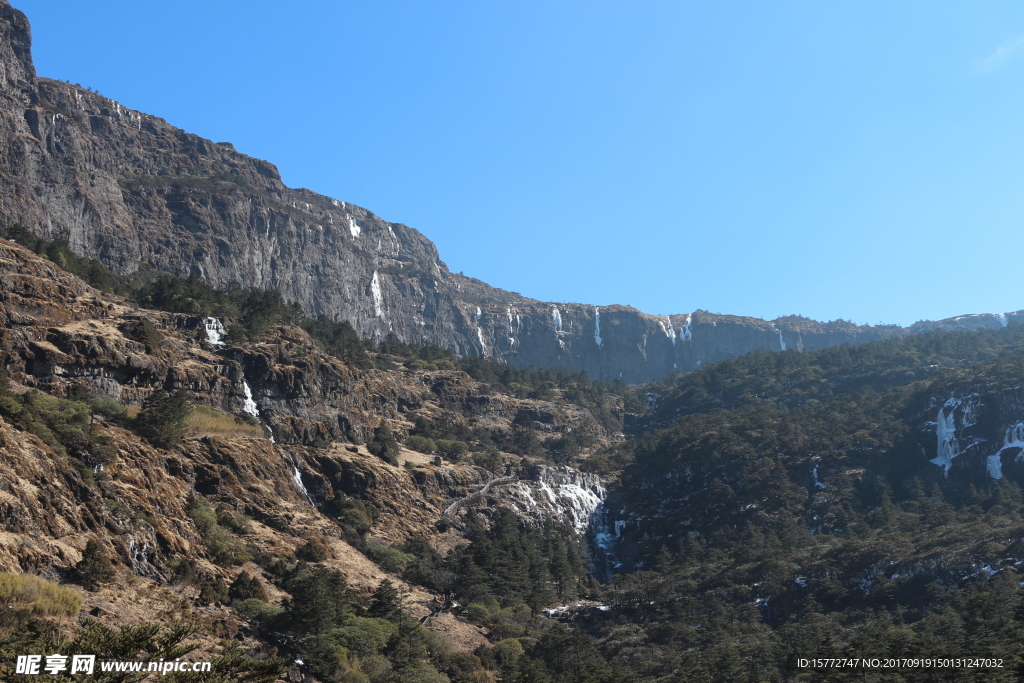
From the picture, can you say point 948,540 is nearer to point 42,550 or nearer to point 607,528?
point 607,528

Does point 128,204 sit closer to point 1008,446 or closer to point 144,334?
point 144,334

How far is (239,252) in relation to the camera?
17825cm

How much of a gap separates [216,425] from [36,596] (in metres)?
45.7

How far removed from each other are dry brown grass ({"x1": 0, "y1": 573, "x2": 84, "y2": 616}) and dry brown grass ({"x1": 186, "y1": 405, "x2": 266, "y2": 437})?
3830cm

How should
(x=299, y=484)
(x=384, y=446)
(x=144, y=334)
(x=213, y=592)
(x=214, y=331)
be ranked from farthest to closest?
(x=214, y=331), (x=384, y=446), (x=144, y=334), (x=299, y=484), (x=213, y=592)

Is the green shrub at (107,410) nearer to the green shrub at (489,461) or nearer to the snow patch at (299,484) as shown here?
the snow patch at (299,484)

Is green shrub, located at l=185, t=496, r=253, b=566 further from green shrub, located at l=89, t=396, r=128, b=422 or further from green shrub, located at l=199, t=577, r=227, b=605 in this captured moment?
green shrub, located at l=89, t=396, r=128, b=422

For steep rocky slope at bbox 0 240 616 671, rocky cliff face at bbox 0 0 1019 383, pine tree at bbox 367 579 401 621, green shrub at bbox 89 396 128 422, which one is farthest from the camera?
rocky cliff face at bbox 0 0 1019 383

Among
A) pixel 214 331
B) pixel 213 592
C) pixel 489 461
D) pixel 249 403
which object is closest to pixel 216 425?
pixel 249 403

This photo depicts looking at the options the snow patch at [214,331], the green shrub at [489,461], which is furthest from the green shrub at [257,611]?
the green shrub at [489,461]

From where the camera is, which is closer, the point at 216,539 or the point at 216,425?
the point at 216,539

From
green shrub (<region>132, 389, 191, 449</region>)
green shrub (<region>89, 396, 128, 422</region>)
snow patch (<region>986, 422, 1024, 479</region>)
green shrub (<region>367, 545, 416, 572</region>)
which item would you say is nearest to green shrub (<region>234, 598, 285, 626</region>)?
green shrub (<region>132, 389, 191, 449</region>)

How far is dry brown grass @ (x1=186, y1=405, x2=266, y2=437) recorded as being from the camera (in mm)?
78938

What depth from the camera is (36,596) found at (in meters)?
36.8
